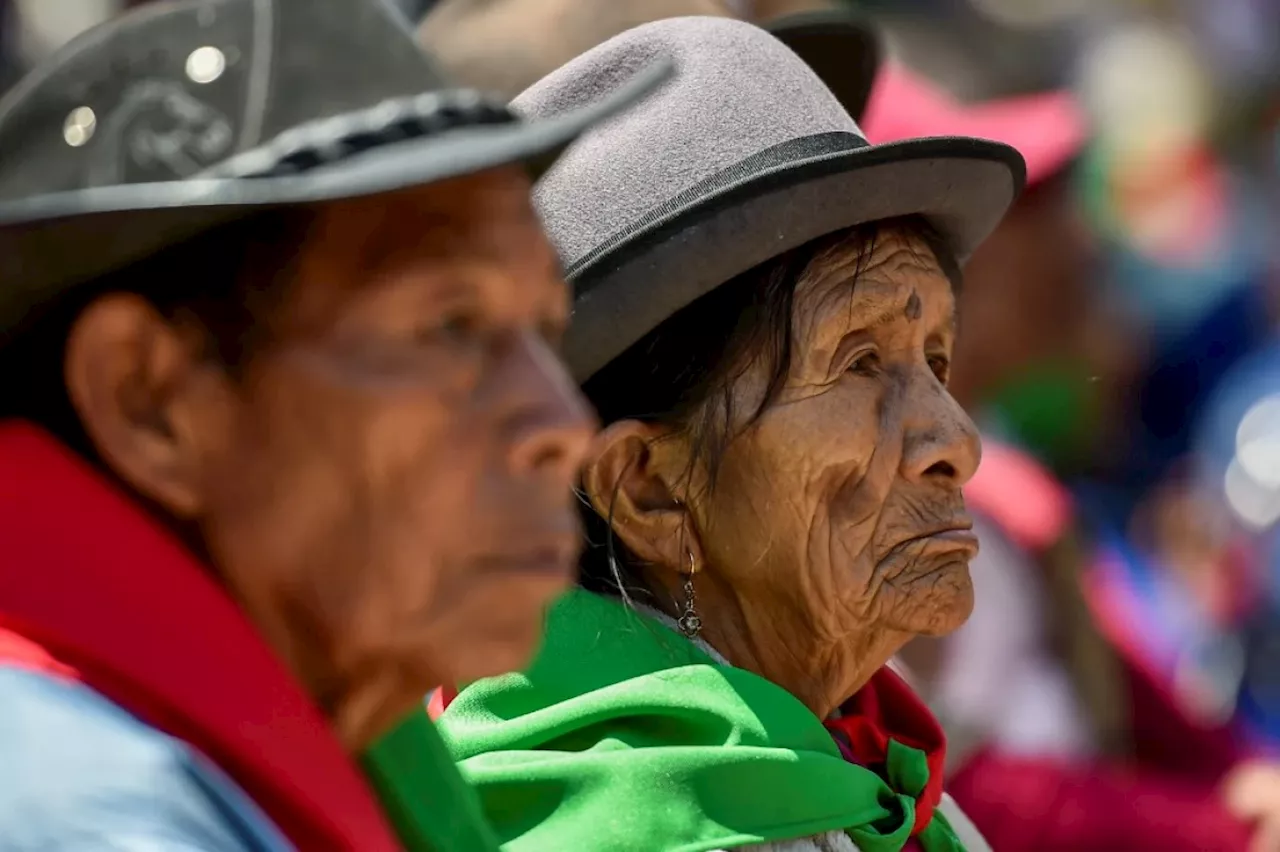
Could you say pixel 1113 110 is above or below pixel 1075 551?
above

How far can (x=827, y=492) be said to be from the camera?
246 cm

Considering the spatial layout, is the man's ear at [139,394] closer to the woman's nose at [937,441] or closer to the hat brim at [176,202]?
the hat brim at [176,202]

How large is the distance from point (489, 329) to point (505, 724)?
0.92m

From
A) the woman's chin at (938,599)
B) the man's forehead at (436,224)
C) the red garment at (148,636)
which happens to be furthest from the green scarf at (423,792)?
the woman's chin at (938,599)

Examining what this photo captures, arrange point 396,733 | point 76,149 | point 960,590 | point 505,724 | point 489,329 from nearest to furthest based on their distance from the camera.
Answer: point 76,149, point 489,329, point 396,733, point 505,724, point 960,590

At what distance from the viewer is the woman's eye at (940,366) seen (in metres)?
2.68

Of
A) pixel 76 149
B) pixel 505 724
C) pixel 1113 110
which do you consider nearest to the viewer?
pixel 76 149

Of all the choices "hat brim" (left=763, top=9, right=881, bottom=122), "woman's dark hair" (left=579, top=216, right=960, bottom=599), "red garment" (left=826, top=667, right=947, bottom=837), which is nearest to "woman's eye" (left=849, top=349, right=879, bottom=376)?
"woman's dark hair" (left=579, top=216, right=960, bottom=599)

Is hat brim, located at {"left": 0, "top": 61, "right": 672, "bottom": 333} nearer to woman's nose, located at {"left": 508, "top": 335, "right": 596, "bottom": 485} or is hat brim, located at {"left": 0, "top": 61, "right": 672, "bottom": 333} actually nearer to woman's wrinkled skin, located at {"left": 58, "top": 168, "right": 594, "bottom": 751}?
woman's wrinkled skin, located at {"left": 58, "top": 168, "right": 594, "bottom": 751}

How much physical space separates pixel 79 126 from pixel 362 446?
308 mm

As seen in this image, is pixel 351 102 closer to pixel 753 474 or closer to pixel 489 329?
pixel 489 329

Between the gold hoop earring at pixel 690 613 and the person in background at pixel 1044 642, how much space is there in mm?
1051

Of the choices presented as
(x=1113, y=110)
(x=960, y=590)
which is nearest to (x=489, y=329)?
(x=960, y=590)

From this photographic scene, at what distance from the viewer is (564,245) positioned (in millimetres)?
2355
